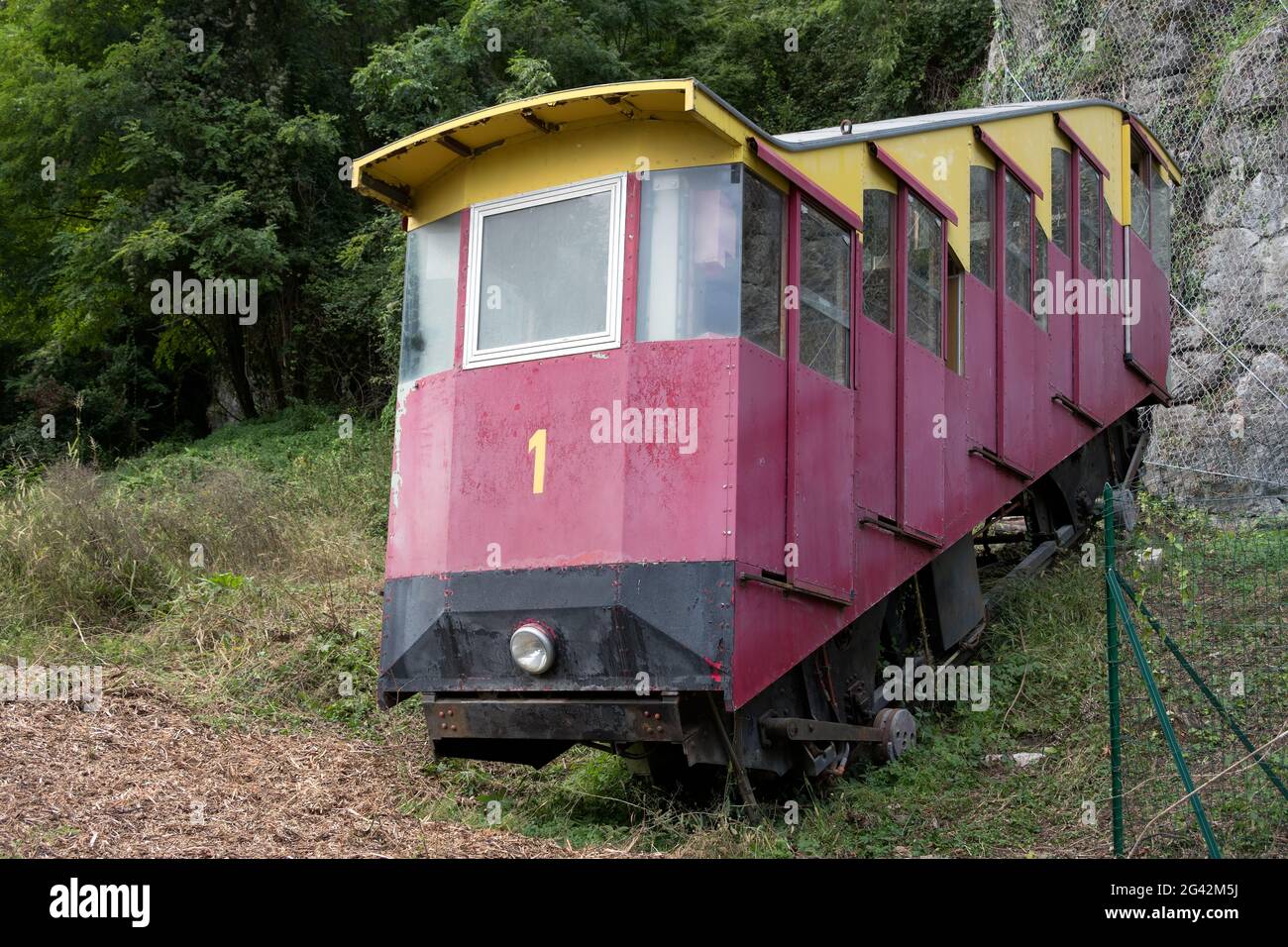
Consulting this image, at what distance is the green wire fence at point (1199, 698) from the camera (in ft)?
20.7

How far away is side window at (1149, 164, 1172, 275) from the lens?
40.5ft

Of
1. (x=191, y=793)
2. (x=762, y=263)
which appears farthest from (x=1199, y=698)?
(x=191, y=793)

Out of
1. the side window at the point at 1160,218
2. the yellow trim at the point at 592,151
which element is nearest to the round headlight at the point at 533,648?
the yellow trim at the point at 592,151

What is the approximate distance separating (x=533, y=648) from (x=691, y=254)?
82.0 inches

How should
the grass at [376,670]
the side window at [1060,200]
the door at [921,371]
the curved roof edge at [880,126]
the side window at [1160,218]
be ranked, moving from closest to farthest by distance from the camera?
the curved roof edge at [880,126]
the grass at [376,670]
the door at [921,371]
the side window at [1060,200]
the side window at [1160,218]

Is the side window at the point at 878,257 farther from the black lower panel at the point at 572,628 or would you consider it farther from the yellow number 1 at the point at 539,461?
the black lower panel at the point at 572,628

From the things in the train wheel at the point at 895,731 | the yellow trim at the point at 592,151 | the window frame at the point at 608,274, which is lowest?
the train wheel at the point at 895,731

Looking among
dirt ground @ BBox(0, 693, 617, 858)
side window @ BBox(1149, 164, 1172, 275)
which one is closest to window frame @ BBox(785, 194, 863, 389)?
dirt ground @ BBox(0, 693, 617, 858)

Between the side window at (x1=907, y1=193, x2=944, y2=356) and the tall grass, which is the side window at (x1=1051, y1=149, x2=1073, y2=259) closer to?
the side window at (x1=907, y1=193, x2=944, y2=356)

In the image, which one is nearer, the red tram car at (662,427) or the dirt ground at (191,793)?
the dirt ground at (191,793)

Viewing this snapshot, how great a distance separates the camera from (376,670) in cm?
955

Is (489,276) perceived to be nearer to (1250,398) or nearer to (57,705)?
(57,705)

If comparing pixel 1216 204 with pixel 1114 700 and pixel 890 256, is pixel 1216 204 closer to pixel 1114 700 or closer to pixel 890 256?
pixel 890 256

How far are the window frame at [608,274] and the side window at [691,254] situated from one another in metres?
0.12
